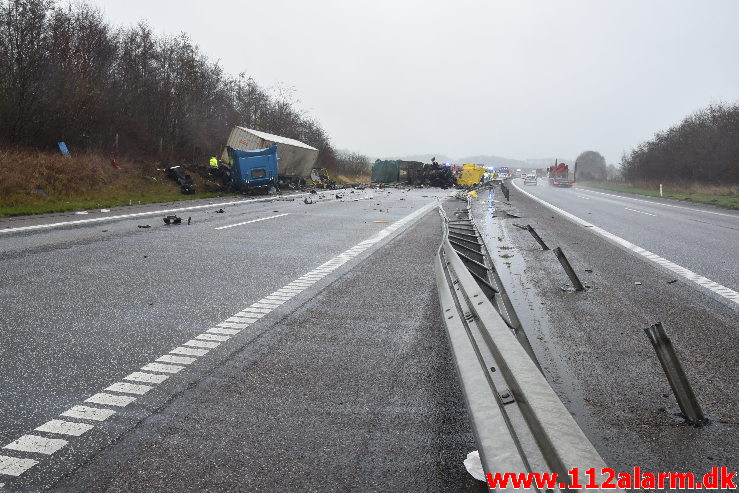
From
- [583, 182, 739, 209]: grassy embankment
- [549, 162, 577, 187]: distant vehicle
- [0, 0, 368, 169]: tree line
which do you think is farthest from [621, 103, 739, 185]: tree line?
[0, 0, 368, 169]: tree line

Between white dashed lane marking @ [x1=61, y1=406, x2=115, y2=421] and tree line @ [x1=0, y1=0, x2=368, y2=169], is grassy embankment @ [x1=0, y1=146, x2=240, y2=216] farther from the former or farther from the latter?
white dashed lane marking @ [x1=61, y1=406, x2=115, y2=421]

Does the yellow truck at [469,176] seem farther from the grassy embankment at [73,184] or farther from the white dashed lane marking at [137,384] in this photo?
the white dashed lane marking at [137,384]

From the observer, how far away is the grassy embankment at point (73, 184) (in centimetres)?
1695

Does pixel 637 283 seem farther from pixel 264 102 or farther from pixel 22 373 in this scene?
pixel 264 102

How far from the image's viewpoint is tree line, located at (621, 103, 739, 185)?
45.7m

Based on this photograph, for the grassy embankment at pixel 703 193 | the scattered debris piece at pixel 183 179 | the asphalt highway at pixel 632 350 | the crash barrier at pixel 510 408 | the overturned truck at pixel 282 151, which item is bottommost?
the asphalt highway at pixel 632 350

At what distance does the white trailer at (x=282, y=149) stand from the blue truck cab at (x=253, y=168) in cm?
99

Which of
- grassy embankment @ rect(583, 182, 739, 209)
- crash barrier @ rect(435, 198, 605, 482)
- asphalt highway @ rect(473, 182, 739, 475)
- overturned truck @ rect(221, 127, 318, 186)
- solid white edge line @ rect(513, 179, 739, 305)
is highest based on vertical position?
overturned truck @ rect(221, 127, 318, 186)

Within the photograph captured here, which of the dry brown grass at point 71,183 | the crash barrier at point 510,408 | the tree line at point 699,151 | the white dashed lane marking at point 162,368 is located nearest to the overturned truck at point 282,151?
the dry brown grass at point 71,183

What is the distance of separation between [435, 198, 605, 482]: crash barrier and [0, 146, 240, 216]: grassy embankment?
14740 millimetres

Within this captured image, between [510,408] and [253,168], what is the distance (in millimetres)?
25434

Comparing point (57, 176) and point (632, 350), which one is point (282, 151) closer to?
point (57, 176)

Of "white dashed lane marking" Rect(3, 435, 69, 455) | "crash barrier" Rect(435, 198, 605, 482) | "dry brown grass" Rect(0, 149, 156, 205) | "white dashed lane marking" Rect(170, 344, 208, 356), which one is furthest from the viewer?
"dry brown grass" Rect(0, 149, 156, 205)

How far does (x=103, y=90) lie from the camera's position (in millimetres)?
26438
